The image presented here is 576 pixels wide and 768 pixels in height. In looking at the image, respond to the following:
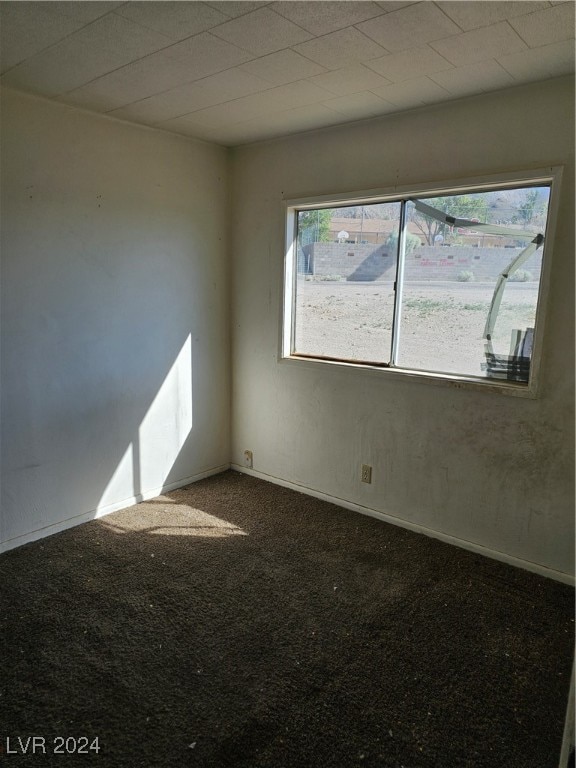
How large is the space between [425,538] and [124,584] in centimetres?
175

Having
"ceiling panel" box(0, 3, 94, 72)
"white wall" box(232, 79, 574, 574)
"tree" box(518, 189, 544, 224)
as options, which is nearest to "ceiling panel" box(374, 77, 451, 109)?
"white wall" box(232, 79, 574, 574)

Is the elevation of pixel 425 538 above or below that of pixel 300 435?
below

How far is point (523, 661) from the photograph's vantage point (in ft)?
6.93

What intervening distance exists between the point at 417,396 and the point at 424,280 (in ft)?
2.29

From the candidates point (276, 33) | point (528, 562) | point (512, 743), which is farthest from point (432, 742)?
point (276, 33)

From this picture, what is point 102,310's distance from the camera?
3154 mm

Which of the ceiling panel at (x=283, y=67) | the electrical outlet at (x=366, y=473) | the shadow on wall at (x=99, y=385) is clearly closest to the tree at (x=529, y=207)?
the ceiling panel at (x=283, y=67)

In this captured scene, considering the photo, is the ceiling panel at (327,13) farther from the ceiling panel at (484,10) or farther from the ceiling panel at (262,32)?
the ceiling panel at (484,10)

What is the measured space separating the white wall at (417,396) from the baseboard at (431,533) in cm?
3

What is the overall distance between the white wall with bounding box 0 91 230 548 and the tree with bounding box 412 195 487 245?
1.55 metres

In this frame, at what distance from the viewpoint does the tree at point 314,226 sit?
3.43 meters

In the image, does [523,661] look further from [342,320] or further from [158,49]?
[158,49]

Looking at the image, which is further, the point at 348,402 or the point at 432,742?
the point at 348,402

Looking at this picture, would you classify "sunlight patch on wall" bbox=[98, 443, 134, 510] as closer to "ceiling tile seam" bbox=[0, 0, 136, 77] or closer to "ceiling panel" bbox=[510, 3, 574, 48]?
"ceiling tile seam" bbox=[0, 0, 136, 77]
